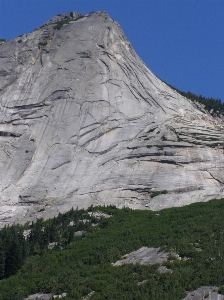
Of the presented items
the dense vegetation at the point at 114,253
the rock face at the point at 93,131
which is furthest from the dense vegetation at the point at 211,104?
the dense vegetation at the point at 114,253

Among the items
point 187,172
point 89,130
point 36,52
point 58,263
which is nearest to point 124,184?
point 187,172

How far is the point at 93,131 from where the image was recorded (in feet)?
159

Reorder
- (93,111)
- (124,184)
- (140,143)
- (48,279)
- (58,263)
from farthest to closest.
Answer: (93,111)
(140,143)
(124,184)
(58,263)
(48,279)

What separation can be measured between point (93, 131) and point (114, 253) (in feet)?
64.7

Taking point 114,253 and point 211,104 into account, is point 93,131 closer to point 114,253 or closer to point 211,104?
point 211,104

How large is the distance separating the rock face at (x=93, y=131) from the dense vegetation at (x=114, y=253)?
3290 mm

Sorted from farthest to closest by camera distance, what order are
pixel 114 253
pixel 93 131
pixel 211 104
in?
pixel 211 104 → pixel 93 131 → pixel 114 253

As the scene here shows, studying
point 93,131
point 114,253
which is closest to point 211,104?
point 93,131

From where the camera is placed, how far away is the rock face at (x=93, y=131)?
137 feet

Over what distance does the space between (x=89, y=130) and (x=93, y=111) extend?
2.35m

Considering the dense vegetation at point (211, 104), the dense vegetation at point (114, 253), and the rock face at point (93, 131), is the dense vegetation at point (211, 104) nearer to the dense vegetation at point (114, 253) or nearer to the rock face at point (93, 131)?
the rock face at point (93, 131)

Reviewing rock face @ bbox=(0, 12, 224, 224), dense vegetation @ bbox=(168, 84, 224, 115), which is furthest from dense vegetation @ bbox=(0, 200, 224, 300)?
dense vegetation @ bbox=(168, 84, 224, 115)

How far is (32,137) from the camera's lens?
1916 inches

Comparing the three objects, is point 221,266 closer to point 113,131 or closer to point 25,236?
point 25,236
